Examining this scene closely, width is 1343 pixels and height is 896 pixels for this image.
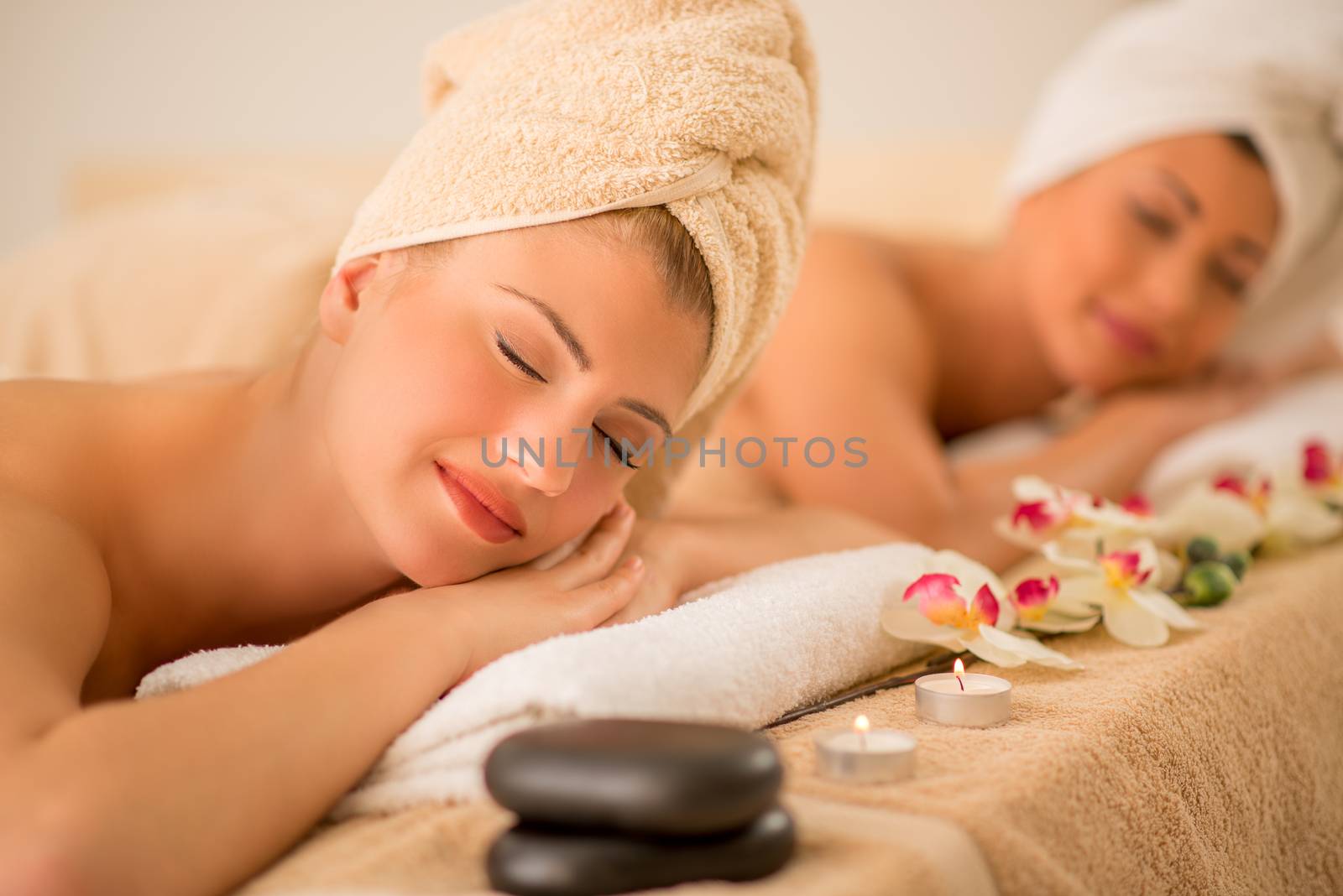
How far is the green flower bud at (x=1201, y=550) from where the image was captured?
1221 millimetres

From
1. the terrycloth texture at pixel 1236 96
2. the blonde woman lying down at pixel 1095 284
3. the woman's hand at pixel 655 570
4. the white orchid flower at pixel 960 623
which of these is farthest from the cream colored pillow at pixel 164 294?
the terrycloth texture at pixel 1236 96

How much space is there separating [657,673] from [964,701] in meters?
0.24

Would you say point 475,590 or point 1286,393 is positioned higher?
point 475,590

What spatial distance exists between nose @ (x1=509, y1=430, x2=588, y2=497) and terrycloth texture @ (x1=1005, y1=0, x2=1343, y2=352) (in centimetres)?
138

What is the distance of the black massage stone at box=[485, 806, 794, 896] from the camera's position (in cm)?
54

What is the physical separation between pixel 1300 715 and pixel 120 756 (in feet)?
3.15

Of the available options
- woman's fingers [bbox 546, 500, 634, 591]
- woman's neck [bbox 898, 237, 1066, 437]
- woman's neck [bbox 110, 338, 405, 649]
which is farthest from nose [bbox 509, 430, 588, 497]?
woman's neck [bbox 898, 237, 1066, 437]

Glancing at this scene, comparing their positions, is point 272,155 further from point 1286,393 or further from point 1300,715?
point 1300,715

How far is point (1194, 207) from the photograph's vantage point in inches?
69.7

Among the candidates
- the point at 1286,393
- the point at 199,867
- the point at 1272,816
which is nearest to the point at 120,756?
the point at 199,867

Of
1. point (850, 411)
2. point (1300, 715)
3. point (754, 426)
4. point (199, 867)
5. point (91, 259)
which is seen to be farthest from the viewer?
point (91, 259)

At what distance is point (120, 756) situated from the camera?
0.59m

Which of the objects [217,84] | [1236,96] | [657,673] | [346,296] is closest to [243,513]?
[346,296]

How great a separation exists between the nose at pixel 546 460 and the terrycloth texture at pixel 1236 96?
1.38m
